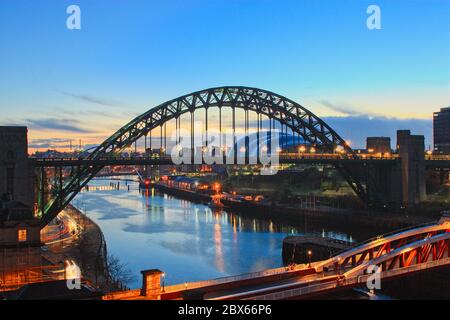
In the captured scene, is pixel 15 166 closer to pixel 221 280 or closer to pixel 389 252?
pixel 221 280

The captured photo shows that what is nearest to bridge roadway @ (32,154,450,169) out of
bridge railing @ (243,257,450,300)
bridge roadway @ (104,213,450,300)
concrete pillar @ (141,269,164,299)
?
concrete pillar @ (141,269,164,299)

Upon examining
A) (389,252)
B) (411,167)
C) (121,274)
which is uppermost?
(411,167)

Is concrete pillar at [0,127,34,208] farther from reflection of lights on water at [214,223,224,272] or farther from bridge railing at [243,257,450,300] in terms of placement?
bridge railing at [243,257,450,300]

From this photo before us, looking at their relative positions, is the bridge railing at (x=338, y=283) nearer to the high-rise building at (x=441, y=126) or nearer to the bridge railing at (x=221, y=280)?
the bridge railing at (x=221, y=280)

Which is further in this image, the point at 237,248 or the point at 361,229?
the point at 361,229

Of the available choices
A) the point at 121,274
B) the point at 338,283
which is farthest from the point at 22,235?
the point at 338,283

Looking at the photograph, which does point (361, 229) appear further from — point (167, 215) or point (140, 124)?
point (167, 215)
